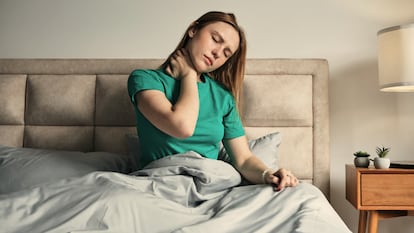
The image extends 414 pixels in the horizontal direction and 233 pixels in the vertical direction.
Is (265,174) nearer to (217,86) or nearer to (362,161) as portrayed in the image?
(217,86)

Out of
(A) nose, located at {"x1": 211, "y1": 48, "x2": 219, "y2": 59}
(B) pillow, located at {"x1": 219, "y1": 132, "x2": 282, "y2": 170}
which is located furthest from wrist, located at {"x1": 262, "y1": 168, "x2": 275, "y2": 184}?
(A) nose, located at {"x1": 211, "y1": 48, "x2": 219, "y2": 59}

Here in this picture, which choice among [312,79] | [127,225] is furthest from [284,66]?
[127,225]

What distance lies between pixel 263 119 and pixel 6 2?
1.64 meters

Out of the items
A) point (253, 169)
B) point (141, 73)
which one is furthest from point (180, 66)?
point (253, 169)

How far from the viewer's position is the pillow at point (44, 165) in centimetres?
197

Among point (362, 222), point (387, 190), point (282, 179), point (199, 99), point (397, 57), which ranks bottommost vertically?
point (362, 222)

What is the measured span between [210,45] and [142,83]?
0.34m

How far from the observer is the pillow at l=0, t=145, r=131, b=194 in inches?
77.4

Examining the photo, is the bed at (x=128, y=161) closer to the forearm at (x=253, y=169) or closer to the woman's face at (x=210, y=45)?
the forearm at (x=253, y=169)

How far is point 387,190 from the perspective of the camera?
2150mm

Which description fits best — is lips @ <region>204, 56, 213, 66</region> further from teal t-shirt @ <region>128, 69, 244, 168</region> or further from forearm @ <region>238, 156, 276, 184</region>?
forearm @ <region>238, 156, 276, 184</region>

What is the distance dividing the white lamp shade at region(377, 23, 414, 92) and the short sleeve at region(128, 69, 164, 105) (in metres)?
1.12

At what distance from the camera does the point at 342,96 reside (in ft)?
8.72

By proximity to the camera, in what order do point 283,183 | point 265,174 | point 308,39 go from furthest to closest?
point 308,39, point 265,174, point 283,183
